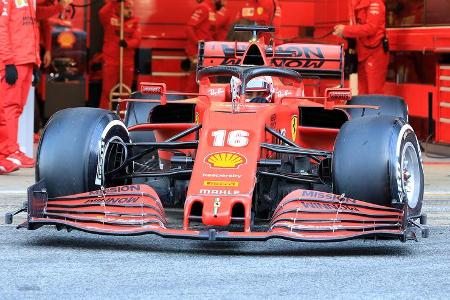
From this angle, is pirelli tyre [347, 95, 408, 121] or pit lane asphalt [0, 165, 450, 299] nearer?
pit lane asphalt [0, 165, 450, 299]

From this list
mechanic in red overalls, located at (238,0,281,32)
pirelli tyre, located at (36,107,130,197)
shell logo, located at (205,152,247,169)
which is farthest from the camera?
mechanic in red overalls, located at (238,0,281,32)

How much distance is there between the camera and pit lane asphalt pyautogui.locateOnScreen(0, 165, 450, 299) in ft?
20.8

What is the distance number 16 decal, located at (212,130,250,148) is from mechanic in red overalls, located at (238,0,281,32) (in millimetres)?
8425

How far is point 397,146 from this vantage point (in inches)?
312

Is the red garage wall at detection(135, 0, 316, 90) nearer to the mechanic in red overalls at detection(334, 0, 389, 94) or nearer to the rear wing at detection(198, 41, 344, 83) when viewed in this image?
the mechanic in red overalls at detection(334, 0, 389, 94)

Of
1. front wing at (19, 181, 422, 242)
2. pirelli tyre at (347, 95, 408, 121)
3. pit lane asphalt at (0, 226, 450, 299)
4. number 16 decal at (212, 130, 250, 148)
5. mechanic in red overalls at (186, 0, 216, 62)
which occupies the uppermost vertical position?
mechanic in red overalls at (186, 0, 216, 62)

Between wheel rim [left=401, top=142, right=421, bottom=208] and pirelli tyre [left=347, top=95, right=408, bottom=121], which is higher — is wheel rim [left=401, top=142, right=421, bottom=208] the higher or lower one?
the lower one

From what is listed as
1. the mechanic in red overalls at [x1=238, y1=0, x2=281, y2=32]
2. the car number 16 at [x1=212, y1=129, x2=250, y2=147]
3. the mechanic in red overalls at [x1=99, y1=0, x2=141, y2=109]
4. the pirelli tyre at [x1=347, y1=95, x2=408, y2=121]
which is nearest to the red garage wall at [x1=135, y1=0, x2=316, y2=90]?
the mechanic in red overalls at [x1=99, y1=0, x2=141, y2=109]

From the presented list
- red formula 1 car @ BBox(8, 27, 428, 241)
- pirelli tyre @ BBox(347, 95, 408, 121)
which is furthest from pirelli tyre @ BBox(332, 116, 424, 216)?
pirelli tyre @ BBox(347, 95, 408, 121)

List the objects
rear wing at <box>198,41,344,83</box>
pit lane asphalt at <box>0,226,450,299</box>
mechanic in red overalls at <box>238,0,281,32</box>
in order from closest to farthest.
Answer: pit lane asphalt at <box>0,226,450,299</box>
rear wing at <box>198,41,344,83</box>
mechanic in red overalls at <box>238,0,281,32</box>

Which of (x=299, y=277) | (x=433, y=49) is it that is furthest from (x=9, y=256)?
(x=433, y=49)

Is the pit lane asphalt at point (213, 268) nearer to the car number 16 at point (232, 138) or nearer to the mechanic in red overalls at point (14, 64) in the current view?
the car number 16 at point (232, 138)

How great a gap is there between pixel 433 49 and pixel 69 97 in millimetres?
5338

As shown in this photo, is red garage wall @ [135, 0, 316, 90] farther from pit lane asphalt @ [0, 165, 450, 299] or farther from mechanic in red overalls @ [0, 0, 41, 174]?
pit lane asphalt @ [0, 165, 450, 299]
